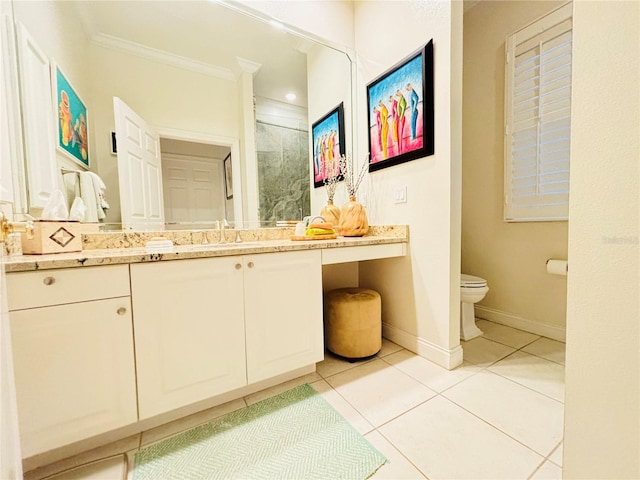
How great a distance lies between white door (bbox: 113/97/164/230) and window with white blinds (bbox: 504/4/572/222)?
2619mm

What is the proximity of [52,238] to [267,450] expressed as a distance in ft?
4.07

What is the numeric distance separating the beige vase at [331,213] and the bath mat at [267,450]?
4.11 ft

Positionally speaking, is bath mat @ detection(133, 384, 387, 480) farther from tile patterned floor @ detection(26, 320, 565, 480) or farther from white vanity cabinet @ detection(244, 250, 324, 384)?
white vanity cabinet @ detection(244, 250, 324, 384)

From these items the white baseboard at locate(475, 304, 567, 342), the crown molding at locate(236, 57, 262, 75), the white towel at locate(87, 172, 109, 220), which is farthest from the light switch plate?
the white towel at locate(87, 172, 109, 220)

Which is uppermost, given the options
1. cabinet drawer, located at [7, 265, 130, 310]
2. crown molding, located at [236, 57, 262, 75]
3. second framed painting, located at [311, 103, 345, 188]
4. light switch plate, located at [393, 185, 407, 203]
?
crown molding, located at [236, 57, 262, 75]

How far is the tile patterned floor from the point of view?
0.96 metres

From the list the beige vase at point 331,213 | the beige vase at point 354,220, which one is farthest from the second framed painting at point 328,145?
the beige vase at point 354,220

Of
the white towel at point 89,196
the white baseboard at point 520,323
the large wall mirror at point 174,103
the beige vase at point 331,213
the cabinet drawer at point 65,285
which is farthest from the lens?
the beige vase at point 331,213

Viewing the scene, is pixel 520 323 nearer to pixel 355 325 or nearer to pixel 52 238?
pixel 355 325

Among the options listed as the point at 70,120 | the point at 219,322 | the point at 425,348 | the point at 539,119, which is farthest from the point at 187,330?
the point at 539,119

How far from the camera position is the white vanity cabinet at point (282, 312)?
4.10ft

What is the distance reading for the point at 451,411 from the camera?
4.01ft

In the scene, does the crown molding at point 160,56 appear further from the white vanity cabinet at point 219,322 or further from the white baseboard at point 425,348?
the white baseboard at point 425,348

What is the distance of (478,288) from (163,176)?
2.31 meters
